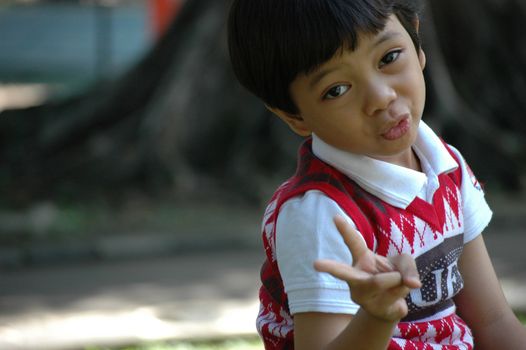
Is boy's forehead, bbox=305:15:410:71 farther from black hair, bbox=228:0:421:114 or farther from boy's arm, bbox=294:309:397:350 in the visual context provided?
boy's arm, bbox=294:309:397:350

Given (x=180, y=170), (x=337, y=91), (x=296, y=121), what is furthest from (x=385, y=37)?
(x=180, y=170)

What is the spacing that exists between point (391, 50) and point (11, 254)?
6.05 metres

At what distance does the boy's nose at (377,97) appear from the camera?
1997mm

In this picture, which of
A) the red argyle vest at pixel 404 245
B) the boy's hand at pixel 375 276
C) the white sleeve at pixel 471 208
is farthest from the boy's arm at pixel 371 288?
the white sleeve at pixel 471 208

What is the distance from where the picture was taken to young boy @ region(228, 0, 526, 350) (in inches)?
77.0

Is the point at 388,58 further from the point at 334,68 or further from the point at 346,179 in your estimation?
the point at 346,179

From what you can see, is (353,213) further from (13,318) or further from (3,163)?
(3,163)

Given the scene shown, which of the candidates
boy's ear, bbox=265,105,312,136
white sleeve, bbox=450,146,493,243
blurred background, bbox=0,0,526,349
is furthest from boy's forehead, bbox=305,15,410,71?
blurred background, bbox=0,0,526,349

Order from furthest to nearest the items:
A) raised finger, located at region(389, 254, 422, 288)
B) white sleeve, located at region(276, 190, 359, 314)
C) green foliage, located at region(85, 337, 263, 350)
A: green foliage, located at region(85, 337, 263, 350), white sleeve, located at region(276, 190, 359, 314), raised finger, located at region(389, 254, 422, 288)

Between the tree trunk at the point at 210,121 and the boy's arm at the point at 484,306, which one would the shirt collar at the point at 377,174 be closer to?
the boy's arm at the point at 484,306

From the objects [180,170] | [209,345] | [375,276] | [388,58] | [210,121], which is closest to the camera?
[375,276]

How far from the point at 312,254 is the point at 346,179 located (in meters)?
0.21

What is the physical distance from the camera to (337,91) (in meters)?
2.03

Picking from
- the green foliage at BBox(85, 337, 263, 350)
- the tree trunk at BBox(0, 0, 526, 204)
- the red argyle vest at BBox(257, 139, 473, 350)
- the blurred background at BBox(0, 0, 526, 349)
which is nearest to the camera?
the red argyle vest at BBox(257, 139, 473, 350)
